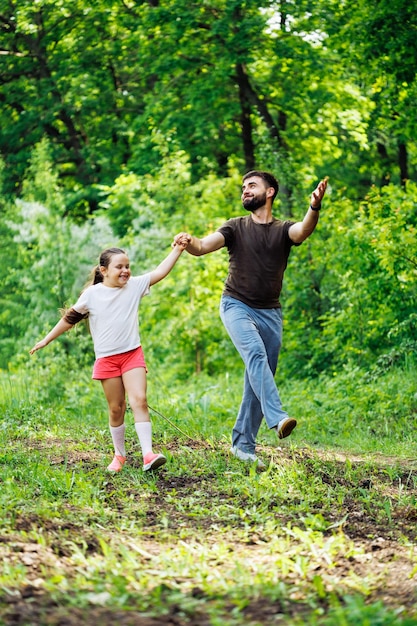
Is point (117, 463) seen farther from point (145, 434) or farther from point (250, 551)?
point (250, 551)

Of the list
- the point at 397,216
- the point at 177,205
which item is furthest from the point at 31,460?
the point at 177,205

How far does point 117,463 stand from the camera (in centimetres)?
668

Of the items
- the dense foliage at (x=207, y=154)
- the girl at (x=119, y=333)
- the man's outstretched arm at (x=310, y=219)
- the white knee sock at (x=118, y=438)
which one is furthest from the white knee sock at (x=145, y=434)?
the dense foliage at (x=207, y=154)

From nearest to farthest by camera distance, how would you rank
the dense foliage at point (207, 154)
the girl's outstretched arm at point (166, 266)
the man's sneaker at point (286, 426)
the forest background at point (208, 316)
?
the forest background at point (208, 316), the man's sneaker at point (286, 426), the girl's outstretched arm at point (166, 266), the dense foliage at point (207, 154)

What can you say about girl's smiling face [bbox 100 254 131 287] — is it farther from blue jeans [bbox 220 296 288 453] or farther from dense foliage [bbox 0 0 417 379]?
dense foliage [bbox 0 0 417 379]

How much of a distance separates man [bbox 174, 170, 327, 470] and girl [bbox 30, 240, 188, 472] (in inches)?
20.6

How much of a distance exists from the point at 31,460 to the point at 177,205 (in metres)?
9.02

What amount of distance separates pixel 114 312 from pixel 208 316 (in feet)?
27.8

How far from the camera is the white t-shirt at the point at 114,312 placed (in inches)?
256

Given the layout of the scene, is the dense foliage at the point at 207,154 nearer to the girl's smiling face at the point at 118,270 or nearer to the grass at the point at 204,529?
the grass at the point at 204,529

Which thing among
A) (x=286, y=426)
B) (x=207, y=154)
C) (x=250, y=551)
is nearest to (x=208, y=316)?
(x=207, y=154)

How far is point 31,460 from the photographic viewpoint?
707cm

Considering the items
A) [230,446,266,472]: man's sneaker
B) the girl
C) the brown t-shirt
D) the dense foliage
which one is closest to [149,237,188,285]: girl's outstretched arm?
the girl

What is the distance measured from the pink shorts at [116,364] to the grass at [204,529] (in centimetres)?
74
